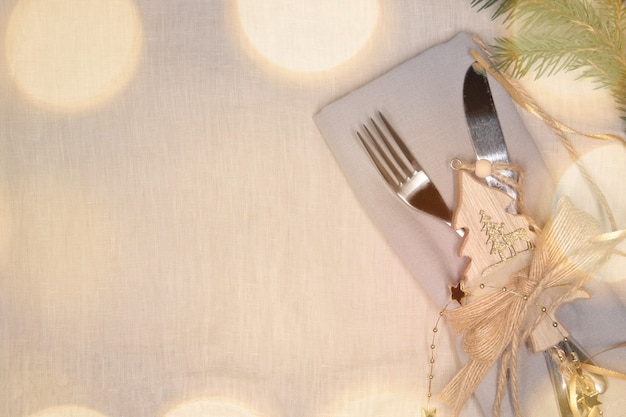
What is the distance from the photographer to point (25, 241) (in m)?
0.67

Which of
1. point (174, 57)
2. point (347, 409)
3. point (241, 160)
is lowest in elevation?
point (347, 409)

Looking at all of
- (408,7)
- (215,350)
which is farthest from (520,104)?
(215,350)

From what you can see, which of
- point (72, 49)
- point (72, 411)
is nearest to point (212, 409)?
point (72, 411)

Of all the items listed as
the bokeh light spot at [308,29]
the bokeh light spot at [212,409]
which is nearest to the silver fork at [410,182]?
the bokeh light spot at [308,29]

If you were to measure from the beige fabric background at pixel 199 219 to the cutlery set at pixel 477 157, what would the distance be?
7 cm

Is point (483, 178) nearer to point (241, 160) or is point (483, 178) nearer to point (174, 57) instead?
point (241, 160)

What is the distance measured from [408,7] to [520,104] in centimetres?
17

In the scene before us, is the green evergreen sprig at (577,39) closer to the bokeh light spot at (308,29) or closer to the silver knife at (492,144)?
the silver knife at (492,144)

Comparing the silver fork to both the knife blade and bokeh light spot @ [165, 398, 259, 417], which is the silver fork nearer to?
the knife blade

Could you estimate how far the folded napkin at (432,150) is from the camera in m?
0.60

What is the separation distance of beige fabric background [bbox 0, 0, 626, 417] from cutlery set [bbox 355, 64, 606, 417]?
0.07 metres

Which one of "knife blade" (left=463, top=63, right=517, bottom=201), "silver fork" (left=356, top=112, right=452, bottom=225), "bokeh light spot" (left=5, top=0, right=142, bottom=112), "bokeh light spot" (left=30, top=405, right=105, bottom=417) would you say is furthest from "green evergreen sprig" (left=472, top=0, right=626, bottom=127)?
"bokeh light spot" (left=30, top=405, right=105, bottom=417)

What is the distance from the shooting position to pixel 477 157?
1.95 feet

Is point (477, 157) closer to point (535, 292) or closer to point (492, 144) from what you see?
point (492, 144)
